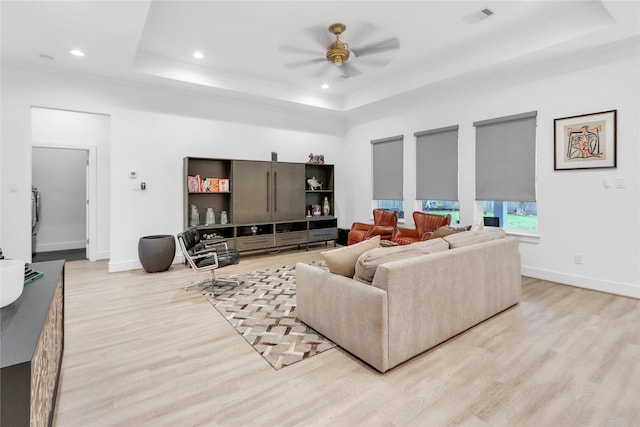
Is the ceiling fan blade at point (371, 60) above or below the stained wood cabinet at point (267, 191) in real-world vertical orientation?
above

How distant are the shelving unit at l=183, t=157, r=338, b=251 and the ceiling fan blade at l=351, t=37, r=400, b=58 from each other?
3012 millimetres

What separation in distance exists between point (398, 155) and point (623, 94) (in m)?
3.36

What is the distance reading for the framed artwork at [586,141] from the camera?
3.85 m

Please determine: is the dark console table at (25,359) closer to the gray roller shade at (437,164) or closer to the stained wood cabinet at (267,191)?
the stained wood cabinet at (267,191)

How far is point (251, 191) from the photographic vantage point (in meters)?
5.90

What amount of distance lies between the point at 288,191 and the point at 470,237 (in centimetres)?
401

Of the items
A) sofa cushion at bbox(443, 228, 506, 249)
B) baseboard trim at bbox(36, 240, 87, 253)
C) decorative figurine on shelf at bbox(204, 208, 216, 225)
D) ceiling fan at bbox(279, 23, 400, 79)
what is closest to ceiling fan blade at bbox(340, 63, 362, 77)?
ceiling fan at bbox(279, 23, 400, 79)

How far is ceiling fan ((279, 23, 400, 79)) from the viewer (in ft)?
11.5

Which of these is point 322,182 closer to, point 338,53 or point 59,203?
point 338,53

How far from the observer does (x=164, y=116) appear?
17.6ft

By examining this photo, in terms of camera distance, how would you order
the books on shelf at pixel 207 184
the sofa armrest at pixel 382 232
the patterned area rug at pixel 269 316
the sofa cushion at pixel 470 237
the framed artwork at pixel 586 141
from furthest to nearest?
the sofa armrest at pixel 382 232, the books on shelf at pixel 207 184, the framed artwork at pixel 586 141, the sofa cushion at pixel 470 237, the patterned area rug at pixel 269 316

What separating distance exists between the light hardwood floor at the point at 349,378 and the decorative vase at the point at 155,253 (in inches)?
61.3

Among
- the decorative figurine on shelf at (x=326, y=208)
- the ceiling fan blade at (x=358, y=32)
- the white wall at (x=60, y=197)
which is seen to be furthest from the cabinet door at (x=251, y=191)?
the white wall at (x=60, y=197)

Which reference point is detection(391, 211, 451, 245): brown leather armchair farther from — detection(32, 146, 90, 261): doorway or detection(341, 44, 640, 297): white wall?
detection(32, 146, 90, 261): doorway
